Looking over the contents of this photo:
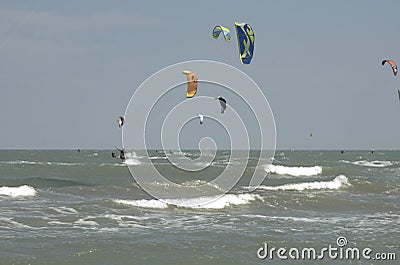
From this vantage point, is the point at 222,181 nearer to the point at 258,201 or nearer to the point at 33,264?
the point at 258,201

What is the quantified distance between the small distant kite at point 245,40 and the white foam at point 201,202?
4504mm

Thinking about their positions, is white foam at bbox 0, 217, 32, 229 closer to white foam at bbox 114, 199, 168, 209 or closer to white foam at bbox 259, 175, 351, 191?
white foam at bbox 114, 199, 168, 209

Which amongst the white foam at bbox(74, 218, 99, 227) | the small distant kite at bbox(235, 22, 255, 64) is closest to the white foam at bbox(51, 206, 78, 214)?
the white foam at bbox(74, 218, 99, 227)

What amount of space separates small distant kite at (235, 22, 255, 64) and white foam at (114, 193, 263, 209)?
4.50 m

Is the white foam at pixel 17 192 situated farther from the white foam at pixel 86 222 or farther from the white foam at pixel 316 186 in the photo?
the white foam at pixel 316 186

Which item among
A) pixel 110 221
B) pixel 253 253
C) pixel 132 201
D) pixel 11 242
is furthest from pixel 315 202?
pixel 11 242

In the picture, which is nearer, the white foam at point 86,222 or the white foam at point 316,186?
the white foam at point 86,222

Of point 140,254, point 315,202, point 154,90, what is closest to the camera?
point 140,254

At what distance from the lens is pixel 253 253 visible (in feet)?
32.9

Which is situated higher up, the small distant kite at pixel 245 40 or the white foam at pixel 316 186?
the small distant kite at pixel 245 40

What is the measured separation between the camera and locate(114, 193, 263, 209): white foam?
53.9ft

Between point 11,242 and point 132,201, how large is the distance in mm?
6628

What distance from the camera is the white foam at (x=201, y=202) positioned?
1644 cm

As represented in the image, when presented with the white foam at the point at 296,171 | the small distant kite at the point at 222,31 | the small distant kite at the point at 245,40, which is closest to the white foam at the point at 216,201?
the small distant kite at the point at 245,40
